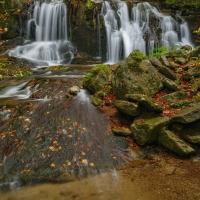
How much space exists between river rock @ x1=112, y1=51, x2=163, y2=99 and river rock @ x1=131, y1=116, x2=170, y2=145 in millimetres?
1344

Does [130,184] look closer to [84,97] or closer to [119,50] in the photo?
[84,97]

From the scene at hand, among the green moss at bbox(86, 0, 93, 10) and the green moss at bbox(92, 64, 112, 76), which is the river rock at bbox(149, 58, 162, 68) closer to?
the green moss at bbox(92, 64, 112, 76)

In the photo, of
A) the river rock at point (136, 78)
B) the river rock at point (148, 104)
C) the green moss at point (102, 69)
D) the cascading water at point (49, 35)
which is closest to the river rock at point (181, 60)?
the river rock at point (136, 78)

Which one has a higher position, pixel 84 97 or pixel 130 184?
pixel 84 97

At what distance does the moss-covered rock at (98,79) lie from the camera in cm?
743

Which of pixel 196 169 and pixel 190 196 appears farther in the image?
pixel 196 169

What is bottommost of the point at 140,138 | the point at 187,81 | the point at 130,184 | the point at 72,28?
the point at 130,184

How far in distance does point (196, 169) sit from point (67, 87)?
16.0 ft

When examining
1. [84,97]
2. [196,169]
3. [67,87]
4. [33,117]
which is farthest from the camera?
[67,87]

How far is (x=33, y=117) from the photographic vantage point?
6.09 metres

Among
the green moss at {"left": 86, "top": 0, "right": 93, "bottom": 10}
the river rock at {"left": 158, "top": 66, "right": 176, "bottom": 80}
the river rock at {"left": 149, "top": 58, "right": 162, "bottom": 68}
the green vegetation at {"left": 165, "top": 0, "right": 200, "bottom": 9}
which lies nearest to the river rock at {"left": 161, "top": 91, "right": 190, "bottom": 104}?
the river rock at {"left": 158, "top": 66, "right": 176, "bottom": 80}

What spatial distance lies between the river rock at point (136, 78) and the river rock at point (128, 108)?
0.63m

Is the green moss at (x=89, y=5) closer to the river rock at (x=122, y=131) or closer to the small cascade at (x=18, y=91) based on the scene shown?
the small cascade at (x=18, y=91)

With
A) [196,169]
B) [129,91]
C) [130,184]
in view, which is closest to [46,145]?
[130,184]
